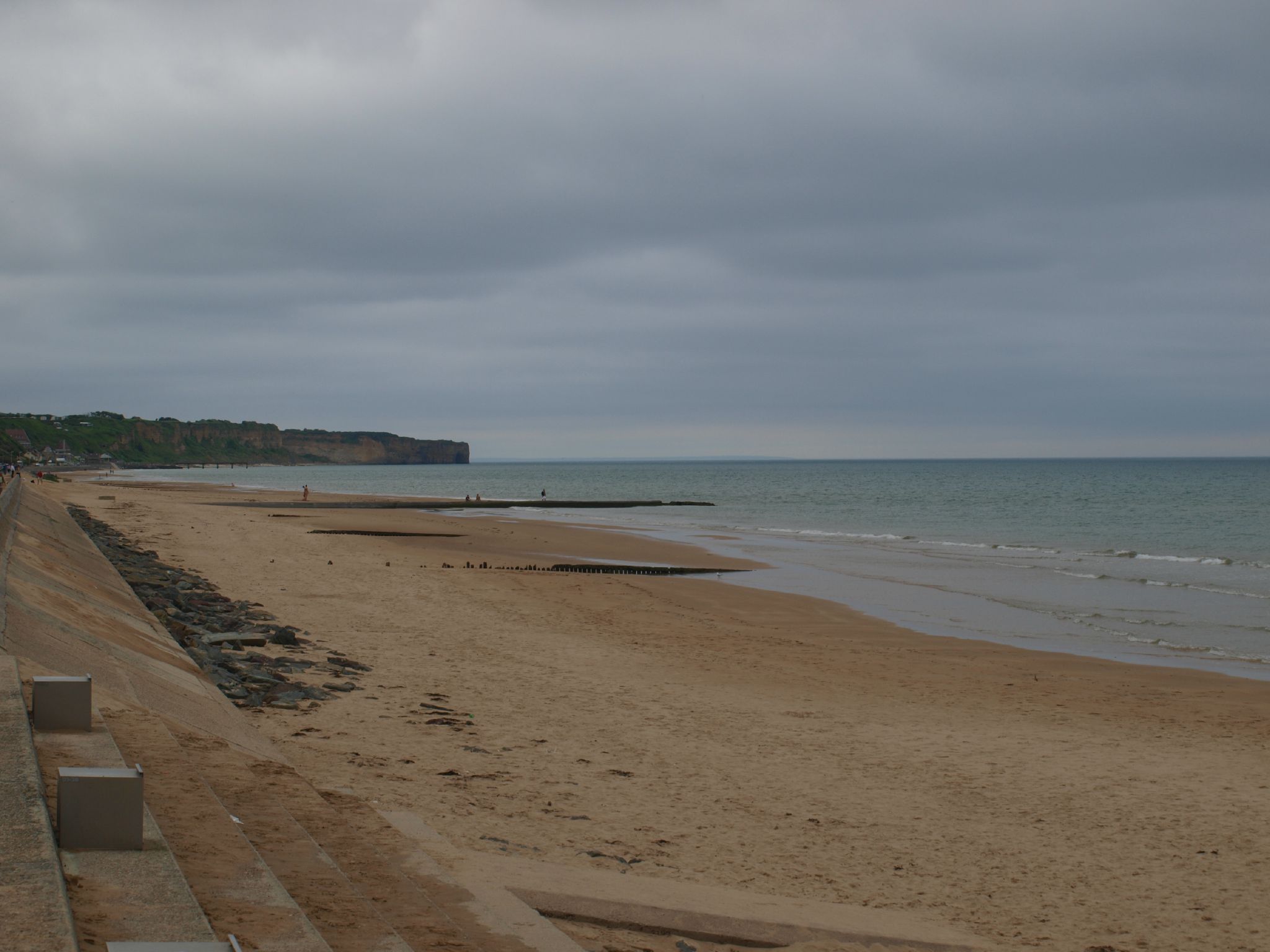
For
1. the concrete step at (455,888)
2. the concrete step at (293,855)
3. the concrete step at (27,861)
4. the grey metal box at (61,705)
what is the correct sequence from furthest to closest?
the grey metal box at (61,705) → the concrete step at (455,888) → the concrete step at (293,855) → the concrete step at (27,861)

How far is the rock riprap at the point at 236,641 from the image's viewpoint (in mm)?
9898

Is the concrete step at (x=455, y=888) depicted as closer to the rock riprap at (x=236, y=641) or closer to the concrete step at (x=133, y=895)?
the concrete step at (x=133, y=895)

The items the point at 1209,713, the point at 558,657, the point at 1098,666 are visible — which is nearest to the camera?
the point at 1209,713

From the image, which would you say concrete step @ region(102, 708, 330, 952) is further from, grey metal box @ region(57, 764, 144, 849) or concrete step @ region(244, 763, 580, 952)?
concrete step @ region(244, 763, 580, 952)

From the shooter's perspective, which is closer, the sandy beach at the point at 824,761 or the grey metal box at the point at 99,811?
the grey metal box at the point at 99,811

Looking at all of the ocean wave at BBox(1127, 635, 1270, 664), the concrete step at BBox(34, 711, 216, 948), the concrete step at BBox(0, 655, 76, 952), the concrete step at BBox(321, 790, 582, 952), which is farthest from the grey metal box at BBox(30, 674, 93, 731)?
the ocean wave at BBox(1127, 635, 1270, 664)

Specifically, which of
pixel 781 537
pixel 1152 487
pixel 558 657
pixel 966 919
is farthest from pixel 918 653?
pixel 1152 487

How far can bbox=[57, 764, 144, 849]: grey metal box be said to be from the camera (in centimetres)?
382

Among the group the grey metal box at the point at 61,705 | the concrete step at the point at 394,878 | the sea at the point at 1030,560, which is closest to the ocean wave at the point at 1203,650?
the sea at the point at 1030,560

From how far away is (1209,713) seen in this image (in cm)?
1218

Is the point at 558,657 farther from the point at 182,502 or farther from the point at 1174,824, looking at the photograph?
the point at 182,502

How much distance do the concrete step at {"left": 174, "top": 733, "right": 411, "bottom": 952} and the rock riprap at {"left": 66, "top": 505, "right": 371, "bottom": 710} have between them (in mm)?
3103

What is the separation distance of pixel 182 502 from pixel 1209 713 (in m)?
55.9

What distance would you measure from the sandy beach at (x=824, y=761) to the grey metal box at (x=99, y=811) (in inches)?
105
